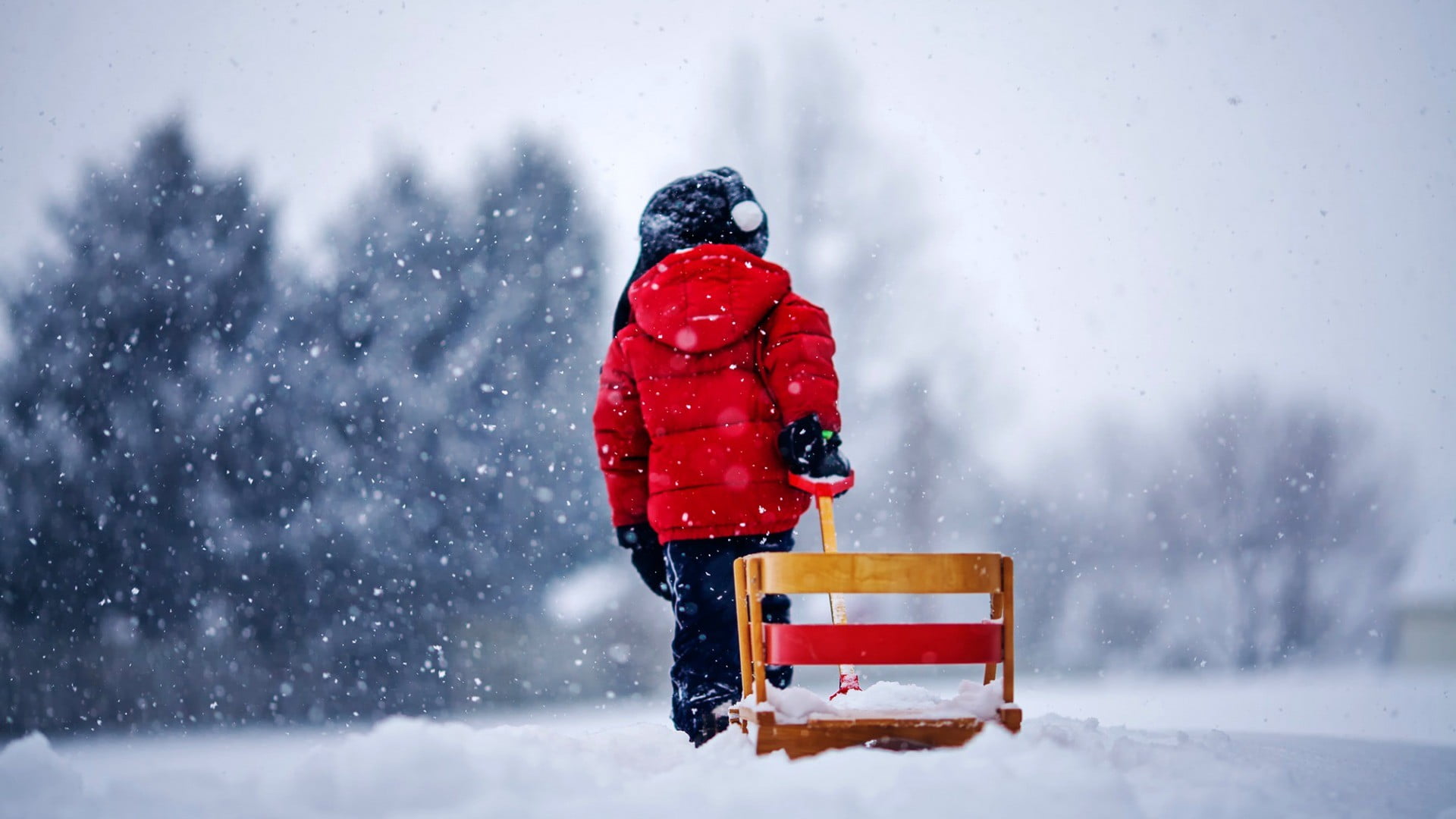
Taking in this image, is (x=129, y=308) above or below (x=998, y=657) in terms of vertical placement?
above

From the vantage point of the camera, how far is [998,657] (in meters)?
2.14

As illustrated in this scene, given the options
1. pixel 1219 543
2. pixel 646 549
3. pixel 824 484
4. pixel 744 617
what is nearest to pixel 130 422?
pixel 646 549

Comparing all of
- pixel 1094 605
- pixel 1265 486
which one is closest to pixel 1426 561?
pixel 1265 486

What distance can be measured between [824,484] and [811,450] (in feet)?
0.38

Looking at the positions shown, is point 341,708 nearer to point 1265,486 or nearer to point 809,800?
point 809,800

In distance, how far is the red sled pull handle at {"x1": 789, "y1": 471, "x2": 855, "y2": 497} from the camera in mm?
2678

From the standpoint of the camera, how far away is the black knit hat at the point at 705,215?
10.4ft

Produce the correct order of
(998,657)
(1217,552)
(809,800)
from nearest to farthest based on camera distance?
(809,800) → (998,657) → (1217,552)

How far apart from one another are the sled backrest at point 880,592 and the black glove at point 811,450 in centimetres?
66

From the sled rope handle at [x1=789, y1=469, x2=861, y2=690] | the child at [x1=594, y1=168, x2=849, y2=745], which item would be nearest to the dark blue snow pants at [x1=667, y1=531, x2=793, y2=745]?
the child at [x1=594, y1=168, x2=849, y2=745]

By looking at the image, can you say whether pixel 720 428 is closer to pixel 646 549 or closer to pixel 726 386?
pixel 726 386

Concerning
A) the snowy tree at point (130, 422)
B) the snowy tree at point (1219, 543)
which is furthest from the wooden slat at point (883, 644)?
the snowy tree at point (1219, 543)

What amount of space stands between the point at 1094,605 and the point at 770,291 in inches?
277

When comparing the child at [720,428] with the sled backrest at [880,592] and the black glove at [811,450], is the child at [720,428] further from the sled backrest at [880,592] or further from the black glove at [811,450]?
the sled backrest at [880,592]
